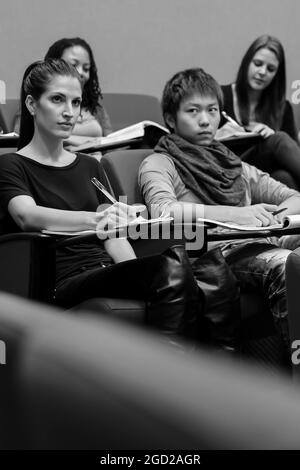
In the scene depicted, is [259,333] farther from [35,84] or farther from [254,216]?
[35,84]

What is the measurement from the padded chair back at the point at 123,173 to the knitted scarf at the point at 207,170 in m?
0.06

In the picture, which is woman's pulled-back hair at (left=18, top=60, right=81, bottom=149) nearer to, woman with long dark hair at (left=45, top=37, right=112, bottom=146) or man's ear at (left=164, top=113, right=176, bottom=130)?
man's ear at (left=164, top=113, right=176, bottom=130)

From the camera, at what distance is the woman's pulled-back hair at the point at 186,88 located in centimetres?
155

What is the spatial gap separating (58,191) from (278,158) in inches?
A: 28.3

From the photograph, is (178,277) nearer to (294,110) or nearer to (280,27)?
(294,110)

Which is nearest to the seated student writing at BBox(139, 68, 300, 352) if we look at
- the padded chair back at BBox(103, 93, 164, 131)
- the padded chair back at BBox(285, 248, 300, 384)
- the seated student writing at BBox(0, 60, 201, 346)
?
the seated student writing at BBox(0, 60, 201, 346)

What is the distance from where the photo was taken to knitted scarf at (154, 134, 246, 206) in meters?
1.47

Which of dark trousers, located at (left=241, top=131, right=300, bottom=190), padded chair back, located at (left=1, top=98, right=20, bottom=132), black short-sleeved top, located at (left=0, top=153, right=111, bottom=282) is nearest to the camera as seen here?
black short-sleeved top, located at (left=0, top=153, right=111, bottom=282)

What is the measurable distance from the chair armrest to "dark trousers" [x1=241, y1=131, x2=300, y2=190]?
2.54 ft

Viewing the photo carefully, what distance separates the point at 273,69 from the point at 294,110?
0.25 m

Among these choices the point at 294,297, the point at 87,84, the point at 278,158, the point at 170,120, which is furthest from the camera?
the point at 87,84

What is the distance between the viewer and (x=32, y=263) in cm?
117

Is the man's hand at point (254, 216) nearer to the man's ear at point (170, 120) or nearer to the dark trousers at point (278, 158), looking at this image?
the man's ear at point (170, 120)

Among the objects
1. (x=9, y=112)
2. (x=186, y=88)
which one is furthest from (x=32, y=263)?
(x=9, y=112)
